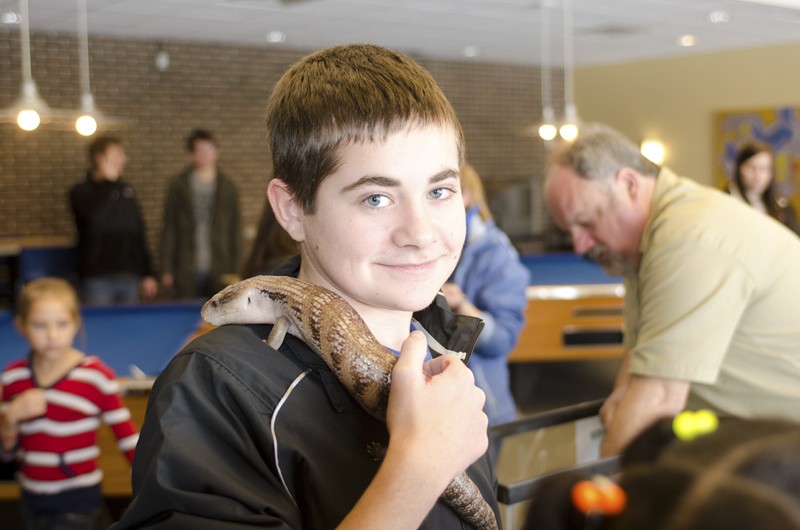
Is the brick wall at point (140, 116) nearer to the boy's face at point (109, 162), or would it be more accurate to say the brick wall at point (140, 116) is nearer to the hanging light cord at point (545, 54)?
the hanging light cord at point (545, 54)

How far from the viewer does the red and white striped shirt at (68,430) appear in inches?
109

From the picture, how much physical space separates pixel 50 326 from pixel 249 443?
6.86ft

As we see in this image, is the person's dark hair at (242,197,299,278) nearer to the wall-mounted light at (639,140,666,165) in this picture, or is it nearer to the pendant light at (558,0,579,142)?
the pendant light at (558,0,579,142)

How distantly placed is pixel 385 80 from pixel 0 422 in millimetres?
2225

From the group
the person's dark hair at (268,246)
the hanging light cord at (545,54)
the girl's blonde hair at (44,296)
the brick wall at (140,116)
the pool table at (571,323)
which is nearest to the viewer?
the person's dark hair at (268,246)

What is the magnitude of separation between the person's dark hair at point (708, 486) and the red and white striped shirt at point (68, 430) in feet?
7.84

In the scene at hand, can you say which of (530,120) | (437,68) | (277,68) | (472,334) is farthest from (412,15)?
(472,334)

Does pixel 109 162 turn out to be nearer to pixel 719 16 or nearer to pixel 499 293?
pixel 499 293

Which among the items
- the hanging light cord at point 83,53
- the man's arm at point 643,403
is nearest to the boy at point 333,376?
the man's arm at point 643,403

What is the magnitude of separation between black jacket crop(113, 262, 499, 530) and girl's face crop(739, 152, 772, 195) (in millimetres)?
5613

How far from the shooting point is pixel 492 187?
10922 millimetres

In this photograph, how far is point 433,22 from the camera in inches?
328

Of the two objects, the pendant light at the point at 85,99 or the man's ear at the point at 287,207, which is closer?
the man's ear at the point at 287,207

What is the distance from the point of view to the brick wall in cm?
855
